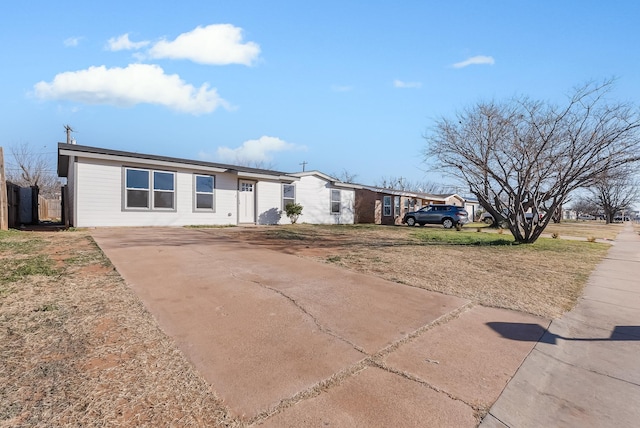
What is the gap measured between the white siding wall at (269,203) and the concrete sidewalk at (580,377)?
14.1 m

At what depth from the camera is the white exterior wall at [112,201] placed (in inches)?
449

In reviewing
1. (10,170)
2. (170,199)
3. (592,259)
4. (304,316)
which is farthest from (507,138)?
(10,170)

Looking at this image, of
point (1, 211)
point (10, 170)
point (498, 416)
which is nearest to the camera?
point (498, 416)

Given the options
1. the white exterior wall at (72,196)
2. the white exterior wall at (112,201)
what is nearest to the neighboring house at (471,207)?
the white exterior wall at (112,201)

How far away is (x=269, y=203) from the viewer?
17375 millimetres

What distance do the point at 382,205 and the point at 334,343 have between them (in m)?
23.0

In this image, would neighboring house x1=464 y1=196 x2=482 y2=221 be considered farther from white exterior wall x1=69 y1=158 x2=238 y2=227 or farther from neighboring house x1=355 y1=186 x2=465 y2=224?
white exterior wall x1=69 y1=158 x2=238 y2=227

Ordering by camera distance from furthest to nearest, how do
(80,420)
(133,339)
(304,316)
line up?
(304,316) → (133,339) → (80,420)

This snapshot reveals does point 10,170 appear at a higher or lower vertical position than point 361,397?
higher

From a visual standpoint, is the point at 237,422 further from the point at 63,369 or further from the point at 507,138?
the point at 507,138

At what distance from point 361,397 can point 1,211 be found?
44.0 ft

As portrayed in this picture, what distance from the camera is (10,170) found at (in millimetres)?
31531

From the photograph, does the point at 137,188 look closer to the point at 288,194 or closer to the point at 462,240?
the point at 288,194

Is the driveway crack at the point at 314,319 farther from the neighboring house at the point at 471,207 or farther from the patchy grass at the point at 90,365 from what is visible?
the neighboring house at the point at 471,207
